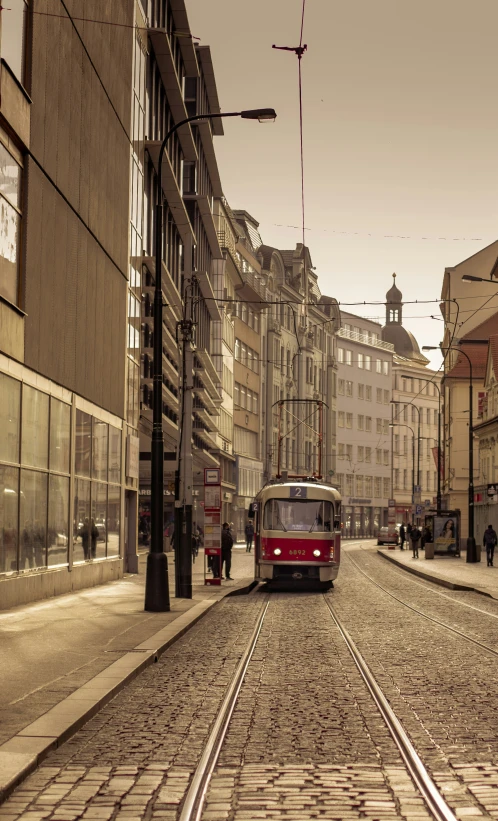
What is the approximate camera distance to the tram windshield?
108 feet

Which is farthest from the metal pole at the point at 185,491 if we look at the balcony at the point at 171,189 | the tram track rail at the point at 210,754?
the balcony at the point at 171,189

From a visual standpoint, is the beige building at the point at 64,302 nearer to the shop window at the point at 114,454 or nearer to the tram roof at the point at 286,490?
the shop window at the point at 114,454

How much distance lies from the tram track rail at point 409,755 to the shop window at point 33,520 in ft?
31.8

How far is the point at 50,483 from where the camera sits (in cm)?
2595

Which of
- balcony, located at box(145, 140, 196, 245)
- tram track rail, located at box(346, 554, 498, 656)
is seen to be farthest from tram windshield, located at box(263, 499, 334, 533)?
balcony, located at box(145, 140, 196, 245)

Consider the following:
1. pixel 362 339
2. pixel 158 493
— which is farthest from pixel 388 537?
pixel 158 493

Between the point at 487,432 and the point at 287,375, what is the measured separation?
127 ft

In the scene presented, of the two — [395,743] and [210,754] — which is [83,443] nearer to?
[395,743]

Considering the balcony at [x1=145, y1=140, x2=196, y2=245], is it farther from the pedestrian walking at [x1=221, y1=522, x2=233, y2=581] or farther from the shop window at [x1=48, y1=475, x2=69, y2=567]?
the shop window at [x1=48, y1=475, x2=69, y2=567]

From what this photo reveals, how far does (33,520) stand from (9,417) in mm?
2744

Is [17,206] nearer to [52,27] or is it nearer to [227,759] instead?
[52,27]

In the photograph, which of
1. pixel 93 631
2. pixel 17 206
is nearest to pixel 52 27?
pixel 17 206

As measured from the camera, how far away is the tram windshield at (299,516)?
108 feet

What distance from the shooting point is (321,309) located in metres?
129
